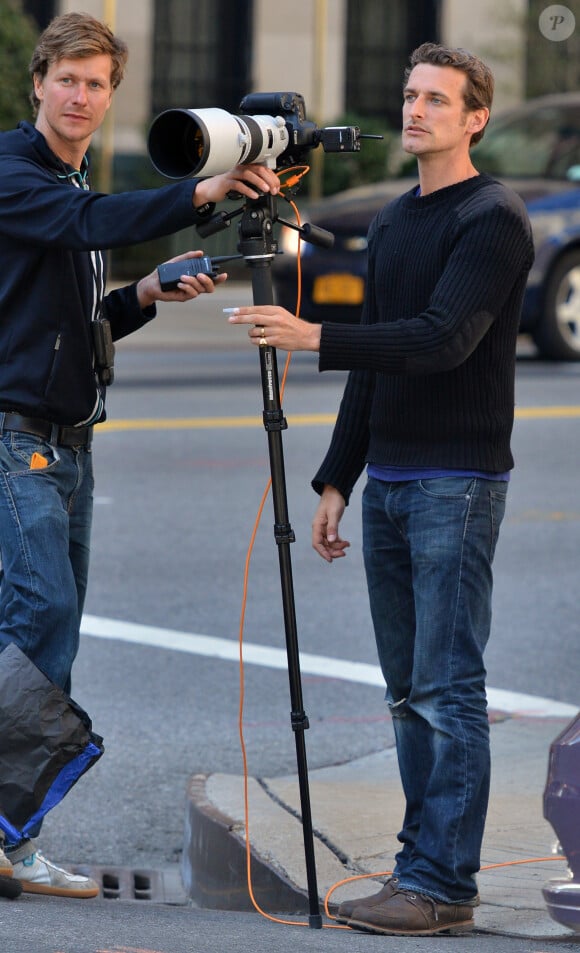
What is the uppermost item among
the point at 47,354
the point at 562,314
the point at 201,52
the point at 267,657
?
the point at 201,52

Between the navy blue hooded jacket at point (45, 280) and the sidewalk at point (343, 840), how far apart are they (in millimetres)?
1341

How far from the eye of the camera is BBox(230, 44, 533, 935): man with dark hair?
3771mm

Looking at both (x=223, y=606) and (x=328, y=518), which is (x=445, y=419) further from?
(x=223, y=606)

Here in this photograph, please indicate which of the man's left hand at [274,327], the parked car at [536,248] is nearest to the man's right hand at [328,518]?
the man's left hand at [274,327]

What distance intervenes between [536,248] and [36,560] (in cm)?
1135

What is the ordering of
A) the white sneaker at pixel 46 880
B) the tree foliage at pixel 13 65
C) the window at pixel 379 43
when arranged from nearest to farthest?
the white sneaker at pixel 46 880, the tree foliage at pixel 13 65, the window at pixel 379 43

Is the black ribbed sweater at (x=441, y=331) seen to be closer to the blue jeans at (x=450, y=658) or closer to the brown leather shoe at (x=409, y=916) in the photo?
the blue jeans at (x=450, y=658)

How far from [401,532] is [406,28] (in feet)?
93.1

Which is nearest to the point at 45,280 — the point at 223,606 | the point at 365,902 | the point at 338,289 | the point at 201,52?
the point at 365,902

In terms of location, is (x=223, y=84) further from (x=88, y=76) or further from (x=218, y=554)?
(x=88, y=76)

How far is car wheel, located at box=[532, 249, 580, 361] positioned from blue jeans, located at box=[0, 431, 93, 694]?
11.0m

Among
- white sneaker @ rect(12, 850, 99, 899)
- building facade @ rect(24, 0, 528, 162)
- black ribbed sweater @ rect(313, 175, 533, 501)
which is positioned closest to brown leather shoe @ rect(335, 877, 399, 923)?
white sneaker @ rect(12, 850, 99, 899)

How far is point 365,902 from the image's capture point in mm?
3934

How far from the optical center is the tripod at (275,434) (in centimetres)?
379
